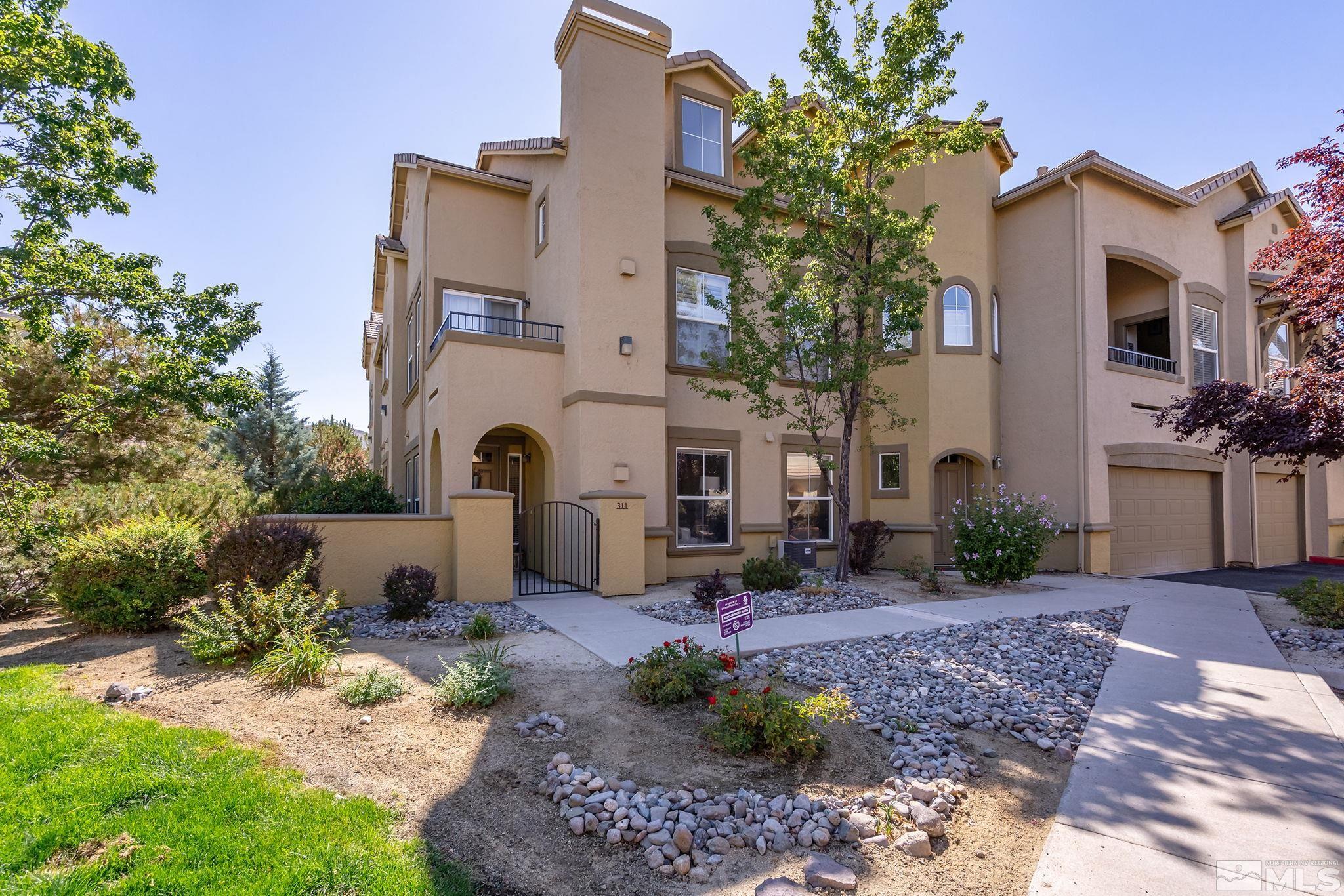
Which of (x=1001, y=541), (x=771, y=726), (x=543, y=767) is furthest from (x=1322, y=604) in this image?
(x=543, y=767)

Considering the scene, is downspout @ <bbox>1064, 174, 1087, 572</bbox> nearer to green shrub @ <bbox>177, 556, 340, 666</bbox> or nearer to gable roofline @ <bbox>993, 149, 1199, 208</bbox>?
gable roofline @ <bbox>993, 149, 1199, 208</bbox>

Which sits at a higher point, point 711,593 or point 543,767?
point 711,593

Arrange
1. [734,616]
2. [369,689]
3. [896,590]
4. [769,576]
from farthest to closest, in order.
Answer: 1. [896,590]
2. [769,576]
3. [369,689]
4. [734,616]

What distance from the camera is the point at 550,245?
483 inches

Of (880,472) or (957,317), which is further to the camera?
(880,472)

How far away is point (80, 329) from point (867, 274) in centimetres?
1265

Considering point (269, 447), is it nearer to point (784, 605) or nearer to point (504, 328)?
point (504, 328)

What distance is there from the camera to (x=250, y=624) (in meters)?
6.21

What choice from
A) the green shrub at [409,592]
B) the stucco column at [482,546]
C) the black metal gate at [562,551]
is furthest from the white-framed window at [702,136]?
the green shrub at [409,592]

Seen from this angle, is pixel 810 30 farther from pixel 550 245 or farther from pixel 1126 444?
pixel 1126 444

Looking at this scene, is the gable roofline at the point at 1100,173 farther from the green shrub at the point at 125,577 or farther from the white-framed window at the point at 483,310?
the green shrub at the point at 125,577

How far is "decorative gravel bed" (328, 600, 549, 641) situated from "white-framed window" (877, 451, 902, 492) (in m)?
8.45

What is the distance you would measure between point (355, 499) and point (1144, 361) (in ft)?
61.2

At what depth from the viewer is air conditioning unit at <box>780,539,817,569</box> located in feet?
42.4
